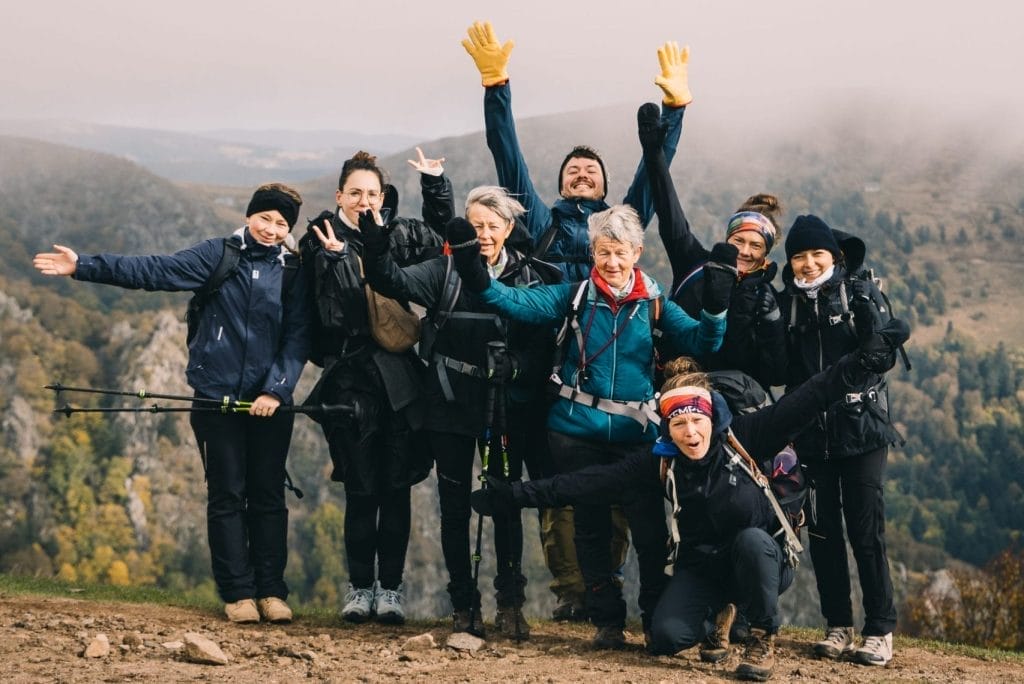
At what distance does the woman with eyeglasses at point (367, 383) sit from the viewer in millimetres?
7902

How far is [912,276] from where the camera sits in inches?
6865

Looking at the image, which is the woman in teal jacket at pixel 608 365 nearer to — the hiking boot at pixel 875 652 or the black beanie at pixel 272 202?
the hiking boot at pixel 875 652

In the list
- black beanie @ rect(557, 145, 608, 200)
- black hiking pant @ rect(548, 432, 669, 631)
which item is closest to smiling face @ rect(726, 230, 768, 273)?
black beanie @ rect(557, 145, 608, 200)

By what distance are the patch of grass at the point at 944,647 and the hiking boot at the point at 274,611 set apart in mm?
3913

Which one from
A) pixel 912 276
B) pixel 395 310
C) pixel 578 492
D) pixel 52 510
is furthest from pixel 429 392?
pixel 912 276

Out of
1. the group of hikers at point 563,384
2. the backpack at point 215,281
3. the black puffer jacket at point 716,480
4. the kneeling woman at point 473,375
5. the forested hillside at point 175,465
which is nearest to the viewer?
the black puffer jacket at point 716,480

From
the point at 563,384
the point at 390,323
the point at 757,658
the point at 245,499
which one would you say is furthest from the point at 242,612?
the point at 757,658

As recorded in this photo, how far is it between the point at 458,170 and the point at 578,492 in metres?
196

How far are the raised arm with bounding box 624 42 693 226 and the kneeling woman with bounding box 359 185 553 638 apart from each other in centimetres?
131

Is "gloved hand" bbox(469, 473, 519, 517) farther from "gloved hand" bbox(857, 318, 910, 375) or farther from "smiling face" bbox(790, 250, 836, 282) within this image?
"smiling face" bbox(790, 250, 836, 282)

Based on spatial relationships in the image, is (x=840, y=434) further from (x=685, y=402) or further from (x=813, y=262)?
(x=685, y=402)

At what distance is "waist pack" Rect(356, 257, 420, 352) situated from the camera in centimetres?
803

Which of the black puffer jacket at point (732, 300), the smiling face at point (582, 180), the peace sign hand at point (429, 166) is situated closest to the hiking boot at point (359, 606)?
the black puffer jacket at point (732, 300)

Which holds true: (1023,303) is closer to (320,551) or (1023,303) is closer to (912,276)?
(912,276)
